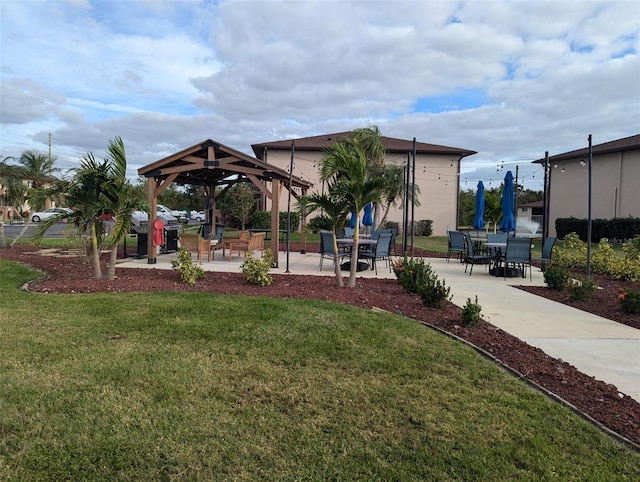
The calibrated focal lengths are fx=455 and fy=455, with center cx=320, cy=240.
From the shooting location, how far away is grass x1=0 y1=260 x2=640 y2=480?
2441 millimetres

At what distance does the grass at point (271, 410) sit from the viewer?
8.01ft

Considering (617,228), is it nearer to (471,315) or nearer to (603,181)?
(603,181)

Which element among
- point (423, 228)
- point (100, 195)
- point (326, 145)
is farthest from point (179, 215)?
point (100, 195)

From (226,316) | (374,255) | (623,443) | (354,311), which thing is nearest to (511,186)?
(374,255)

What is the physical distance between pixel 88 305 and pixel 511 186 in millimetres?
11448

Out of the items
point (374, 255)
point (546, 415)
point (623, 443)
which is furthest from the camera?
point (374, 255)

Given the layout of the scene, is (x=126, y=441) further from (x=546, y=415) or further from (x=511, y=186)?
(x=511, y=186)

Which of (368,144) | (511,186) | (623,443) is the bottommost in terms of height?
(623,443)

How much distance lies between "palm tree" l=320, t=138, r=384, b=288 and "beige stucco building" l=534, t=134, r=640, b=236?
18.6 metres

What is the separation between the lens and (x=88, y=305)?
19.2ft

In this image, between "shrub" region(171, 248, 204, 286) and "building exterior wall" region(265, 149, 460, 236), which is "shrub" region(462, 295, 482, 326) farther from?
"building exterior wall" region(265, 149, 460, 236)

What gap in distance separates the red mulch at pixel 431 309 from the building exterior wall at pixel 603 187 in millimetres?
17634

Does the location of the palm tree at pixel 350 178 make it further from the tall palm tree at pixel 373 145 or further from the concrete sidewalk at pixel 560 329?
the tall palm tree at pixel 373 145

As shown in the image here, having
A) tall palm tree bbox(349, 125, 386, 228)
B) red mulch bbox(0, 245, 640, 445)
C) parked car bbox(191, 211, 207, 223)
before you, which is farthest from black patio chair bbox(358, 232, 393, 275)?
parked car bbox(191, 211, 207, 223)
